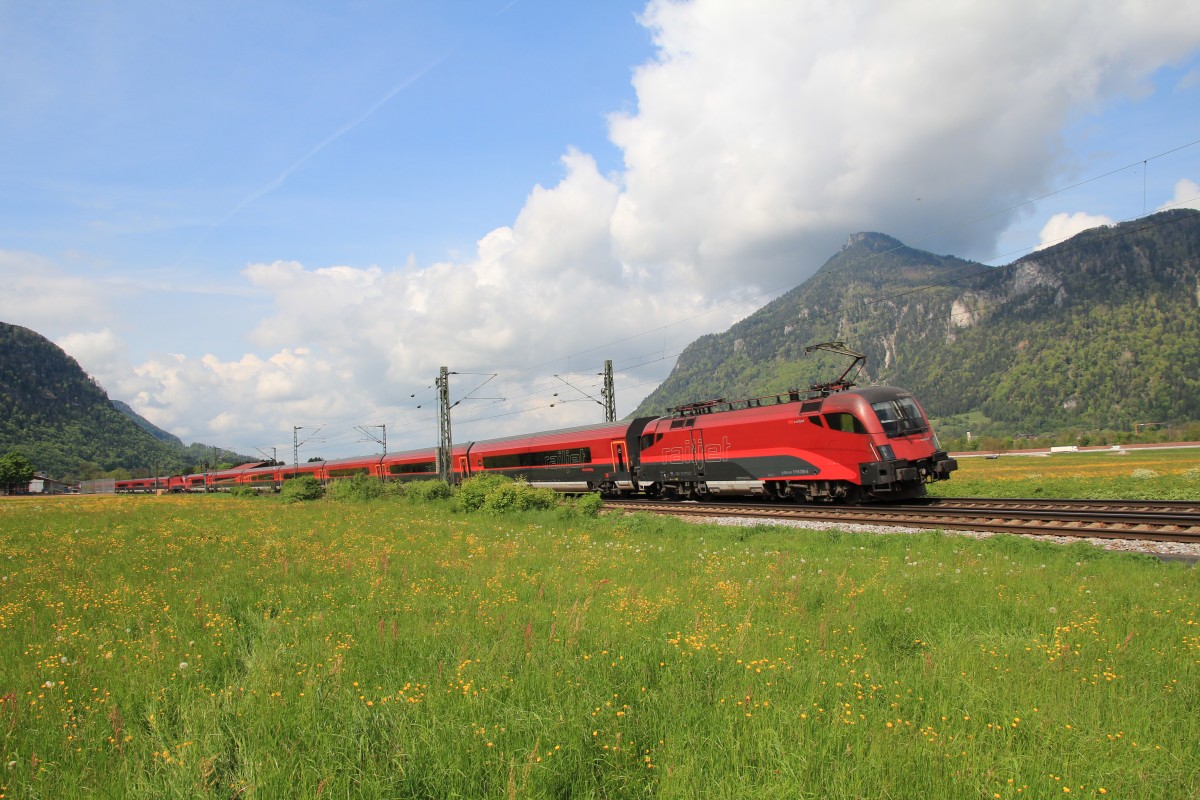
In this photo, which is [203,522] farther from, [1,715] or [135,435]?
[135,435]

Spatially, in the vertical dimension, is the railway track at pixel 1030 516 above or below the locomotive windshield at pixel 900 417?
below

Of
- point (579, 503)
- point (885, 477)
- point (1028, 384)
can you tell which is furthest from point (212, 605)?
point (1028, 384)

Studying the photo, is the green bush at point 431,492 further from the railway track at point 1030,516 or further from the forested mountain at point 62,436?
the forested mountain at point 62,436

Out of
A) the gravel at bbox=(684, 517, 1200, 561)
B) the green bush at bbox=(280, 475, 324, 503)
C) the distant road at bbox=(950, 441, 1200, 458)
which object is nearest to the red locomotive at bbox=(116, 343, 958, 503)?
the gravel at bbox=(684, 517, 1200, 561)

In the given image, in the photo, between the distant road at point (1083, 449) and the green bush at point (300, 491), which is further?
the distant road at point (1083, 449)

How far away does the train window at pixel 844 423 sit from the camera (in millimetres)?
20422

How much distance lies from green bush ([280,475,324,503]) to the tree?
331 feet

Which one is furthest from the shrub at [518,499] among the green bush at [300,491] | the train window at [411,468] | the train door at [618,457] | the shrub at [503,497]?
the train window at [411,468]

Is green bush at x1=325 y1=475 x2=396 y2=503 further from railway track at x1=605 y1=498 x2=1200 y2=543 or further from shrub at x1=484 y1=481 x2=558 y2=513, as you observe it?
railway track at x1=605 y1=498 x2=1200 y2=543

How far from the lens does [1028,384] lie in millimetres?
194500

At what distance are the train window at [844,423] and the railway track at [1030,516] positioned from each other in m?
2.53

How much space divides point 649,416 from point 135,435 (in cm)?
Result: 22303

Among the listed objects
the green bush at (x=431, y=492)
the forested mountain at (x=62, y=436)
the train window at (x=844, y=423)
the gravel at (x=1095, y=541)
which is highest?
the forested mountain at (x=62, y=436)

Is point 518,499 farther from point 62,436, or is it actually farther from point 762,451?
point 62,436
